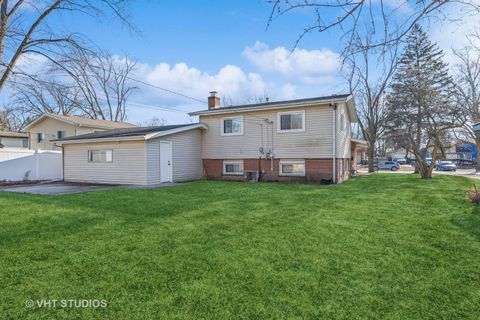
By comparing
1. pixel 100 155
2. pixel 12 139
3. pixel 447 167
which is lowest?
pixel 447 167

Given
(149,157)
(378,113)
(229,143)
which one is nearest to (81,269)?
(149,157)

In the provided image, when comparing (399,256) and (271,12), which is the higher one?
(271,12)

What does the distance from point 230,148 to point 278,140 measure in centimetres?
285

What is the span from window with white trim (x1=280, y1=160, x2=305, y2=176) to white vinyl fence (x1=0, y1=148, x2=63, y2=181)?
14.1m

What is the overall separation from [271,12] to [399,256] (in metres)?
3.70

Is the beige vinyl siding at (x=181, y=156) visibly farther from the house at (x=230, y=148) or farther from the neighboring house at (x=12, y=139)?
the neighboring house at (x=12, y=139)

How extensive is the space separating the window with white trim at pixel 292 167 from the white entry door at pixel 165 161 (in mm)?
5739

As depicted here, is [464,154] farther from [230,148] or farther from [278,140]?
[230,148]

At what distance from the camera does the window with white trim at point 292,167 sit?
15031 millimetres

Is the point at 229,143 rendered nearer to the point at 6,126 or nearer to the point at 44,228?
the point at 44,228

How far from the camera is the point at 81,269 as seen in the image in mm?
3770

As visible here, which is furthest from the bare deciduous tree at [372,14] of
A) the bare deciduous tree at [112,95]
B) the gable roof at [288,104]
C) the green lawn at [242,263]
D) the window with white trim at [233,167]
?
the bare deciduous tree at [112,95]

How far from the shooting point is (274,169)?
1564cm

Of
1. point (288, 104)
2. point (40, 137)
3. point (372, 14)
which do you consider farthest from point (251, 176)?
point (40, 137)
